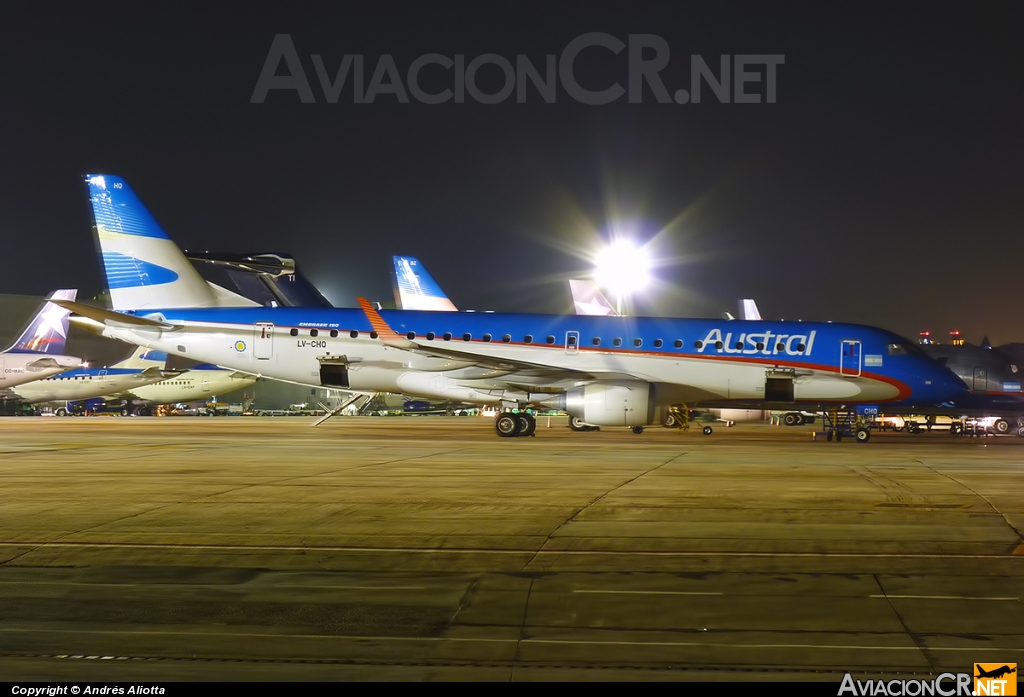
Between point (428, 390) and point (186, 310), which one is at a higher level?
point (186, 310)

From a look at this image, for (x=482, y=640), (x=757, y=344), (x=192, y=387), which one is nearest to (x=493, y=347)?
(x=757, y=344)

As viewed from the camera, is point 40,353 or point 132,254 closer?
point 132,254

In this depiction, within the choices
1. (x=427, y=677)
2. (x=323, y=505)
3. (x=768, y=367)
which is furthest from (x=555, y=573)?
(x=768, y=367)

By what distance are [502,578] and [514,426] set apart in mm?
23108

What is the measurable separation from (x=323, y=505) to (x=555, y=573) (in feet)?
15.6

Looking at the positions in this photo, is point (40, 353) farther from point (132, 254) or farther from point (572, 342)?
point (572, 342)

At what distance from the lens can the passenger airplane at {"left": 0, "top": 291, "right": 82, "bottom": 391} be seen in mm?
56531

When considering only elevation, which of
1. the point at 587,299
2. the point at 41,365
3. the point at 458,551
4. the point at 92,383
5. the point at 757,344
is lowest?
the point at 92,383

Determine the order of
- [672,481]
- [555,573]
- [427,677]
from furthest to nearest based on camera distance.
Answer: [672,481] < [555,573] < [427,677]

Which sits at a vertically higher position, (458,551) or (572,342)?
(572,342)

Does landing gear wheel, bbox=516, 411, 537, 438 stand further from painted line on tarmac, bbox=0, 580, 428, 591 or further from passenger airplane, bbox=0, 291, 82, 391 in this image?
passenger airplane, bbox=0, 291, 82, 391

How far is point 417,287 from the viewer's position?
44.4 metres

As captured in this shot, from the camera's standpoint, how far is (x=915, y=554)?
8719 mm

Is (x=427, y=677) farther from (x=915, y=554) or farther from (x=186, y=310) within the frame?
(x=186, y=310)
